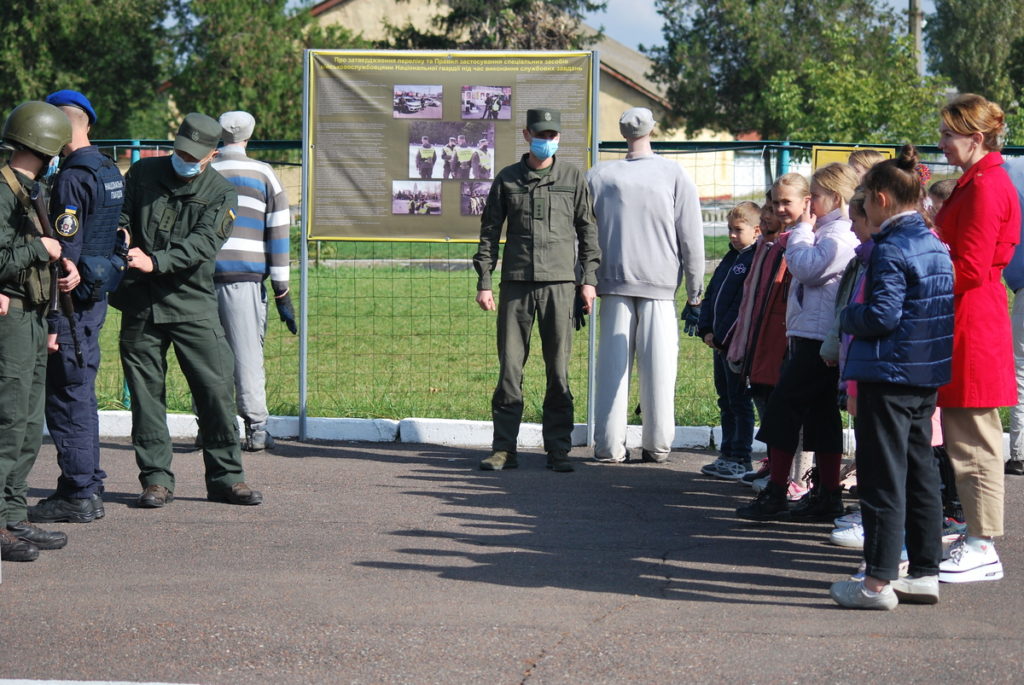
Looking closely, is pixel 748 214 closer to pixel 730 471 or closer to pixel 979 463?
pixel 730 471

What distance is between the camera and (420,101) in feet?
30.9

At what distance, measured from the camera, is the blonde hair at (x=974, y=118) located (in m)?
5.74

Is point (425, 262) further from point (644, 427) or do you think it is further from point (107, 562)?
point (107, 562)

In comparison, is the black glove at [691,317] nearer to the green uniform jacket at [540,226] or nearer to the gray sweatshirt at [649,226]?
the gray sweatshirt at [649,226]

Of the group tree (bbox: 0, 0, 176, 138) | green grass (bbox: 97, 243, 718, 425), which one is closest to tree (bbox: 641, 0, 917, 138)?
tree (bbox: 0, 0, 176, 138)

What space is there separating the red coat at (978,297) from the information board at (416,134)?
12.7 feet

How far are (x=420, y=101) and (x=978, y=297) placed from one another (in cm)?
476

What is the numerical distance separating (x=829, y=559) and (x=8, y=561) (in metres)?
3.70

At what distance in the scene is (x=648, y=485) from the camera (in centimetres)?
804

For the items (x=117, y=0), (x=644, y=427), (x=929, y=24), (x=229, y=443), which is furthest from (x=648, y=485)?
(x=929, y=24)

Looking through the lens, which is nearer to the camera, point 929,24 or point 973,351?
point 973,351

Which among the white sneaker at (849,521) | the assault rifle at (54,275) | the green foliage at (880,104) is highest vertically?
the green foliage at (880,104)

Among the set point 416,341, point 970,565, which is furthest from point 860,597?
point 416,341

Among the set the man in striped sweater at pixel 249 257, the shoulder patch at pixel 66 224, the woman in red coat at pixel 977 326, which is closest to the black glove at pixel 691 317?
the man in striped sweater at pixel 249 257
